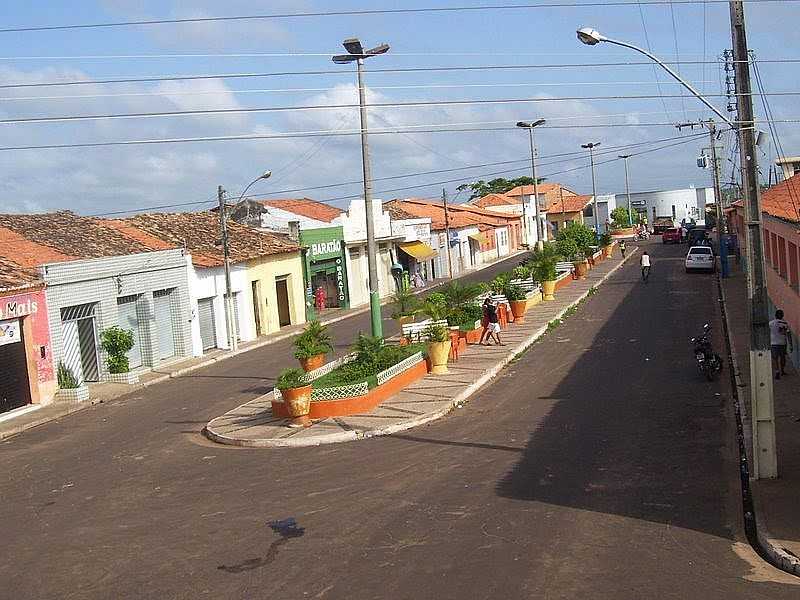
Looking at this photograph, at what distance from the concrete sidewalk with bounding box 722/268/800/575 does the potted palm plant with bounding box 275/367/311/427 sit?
7.59 meters

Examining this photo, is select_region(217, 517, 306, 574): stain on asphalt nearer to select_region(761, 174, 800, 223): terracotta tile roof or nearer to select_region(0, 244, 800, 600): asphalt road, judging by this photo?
select_region(0, 244, 800, 600): asphalt road

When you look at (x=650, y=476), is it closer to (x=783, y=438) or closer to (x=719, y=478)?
(x=719, y=478)

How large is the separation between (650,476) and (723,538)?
265 centimetres

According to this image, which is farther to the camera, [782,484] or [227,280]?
[227,280]

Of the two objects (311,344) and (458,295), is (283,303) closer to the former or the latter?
(458,295)

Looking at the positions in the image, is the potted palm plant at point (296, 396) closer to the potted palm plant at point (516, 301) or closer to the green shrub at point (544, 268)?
the potted palm plant at point (516, 301)

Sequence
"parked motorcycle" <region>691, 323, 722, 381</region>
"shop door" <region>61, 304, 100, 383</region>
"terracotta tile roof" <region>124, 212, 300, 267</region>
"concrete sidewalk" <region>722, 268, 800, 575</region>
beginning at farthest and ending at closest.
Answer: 1. "terracotta tile roof" <region>124, 212, 300, 267</region>
2. "shop door" <region>61, 304, 100, 383</region>
3. "parked motorcycle" <region>691, 323, 722, 381</region>
4. "concrete sidewalk" <region>722, 268, 800, 575</region>

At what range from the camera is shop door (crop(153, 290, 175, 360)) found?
3089 cm

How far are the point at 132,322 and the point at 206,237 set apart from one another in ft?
31.3

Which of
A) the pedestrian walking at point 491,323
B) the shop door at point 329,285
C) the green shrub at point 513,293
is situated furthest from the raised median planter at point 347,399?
the shop door at point 329,285

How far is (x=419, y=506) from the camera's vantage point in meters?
11.9

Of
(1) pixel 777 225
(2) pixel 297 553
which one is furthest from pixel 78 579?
(1) pixel 777 225

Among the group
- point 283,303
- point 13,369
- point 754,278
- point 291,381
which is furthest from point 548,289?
point 754,278

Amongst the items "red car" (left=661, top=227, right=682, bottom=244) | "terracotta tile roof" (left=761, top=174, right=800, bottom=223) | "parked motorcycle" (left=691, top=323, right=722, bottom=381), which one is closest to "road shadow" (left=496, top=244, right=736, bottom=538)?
"parked motorcycle" (left=691, top=323, right=722, bottom=381)
